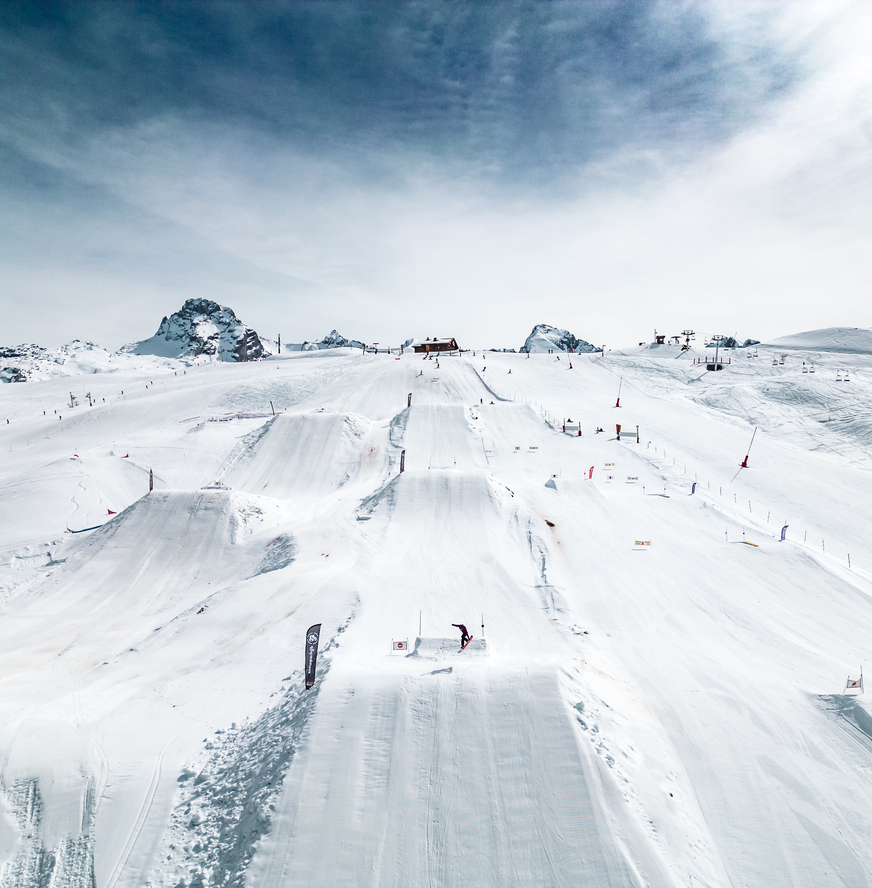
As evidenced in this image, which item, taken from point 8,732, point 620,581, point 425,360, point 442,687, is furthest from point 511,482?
point 425,360

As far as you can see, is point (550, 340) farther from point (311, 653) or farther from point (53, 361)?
point (53, 361)

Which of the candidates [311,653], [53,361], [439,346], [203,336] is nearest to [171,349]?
[203,336]

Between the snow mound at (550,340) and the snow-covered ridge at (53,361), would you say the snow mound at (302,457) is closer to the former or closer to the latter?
the snow mound at (550,340)

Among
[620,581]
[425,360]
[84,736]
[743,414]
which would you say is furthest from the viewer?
[425,360]

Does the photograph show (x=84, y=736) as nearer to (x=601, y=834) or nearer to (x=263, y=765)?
(x=263, y=765)

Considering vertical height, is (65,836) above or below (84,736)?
below

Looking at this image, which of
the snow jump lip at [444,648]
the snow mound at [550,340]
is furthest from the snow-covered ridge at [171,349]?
the snow jump lip at [444,648]
